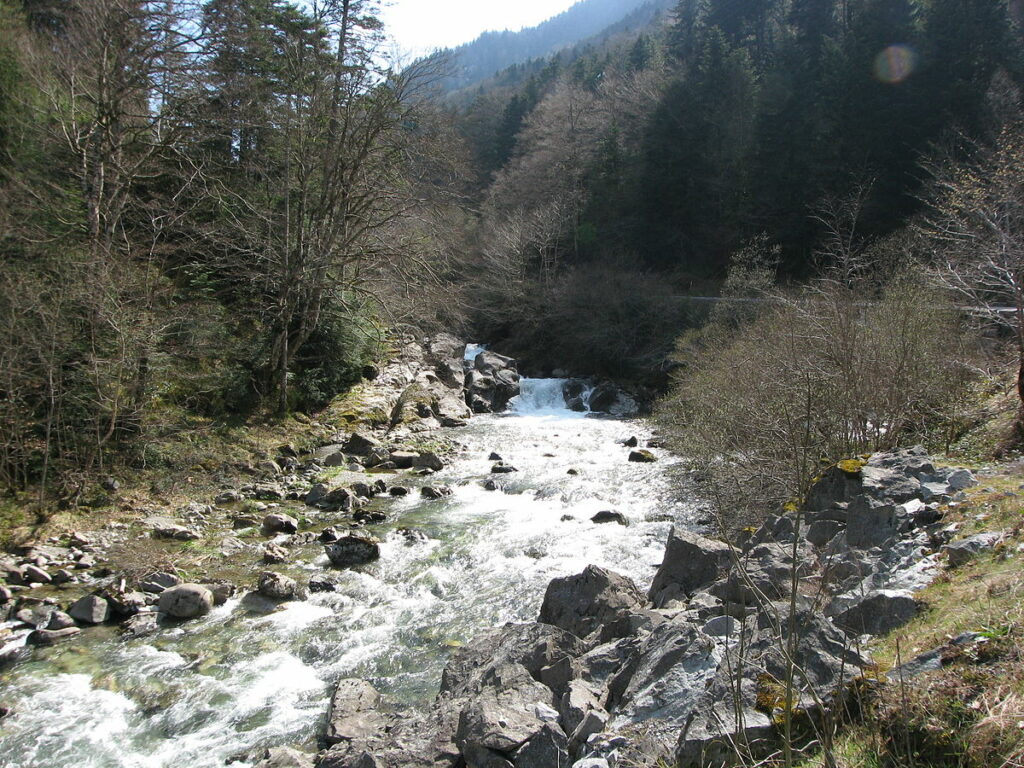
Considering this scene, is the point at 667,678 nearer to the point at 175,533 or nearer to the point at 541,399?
the point at 175,533

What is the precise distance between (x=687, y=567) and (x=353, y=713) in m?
3.97

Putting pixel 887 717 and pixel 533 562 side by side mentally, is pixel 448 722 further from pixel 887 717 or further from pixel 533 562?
pixel 533 562

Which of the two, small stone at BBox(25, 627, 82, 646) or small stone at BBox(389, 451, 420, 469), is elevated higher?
small stone at BBox(25, 627, 82, 646)

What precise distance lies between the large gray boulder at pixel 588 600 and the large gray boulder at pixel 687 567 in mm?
315

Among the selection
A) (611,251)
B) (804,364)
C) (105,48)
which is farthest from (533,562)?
(611,251)

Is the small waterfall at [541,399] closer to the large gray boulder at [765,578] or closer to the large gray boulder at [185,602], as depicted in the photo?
the large gray boulder at [185,602]

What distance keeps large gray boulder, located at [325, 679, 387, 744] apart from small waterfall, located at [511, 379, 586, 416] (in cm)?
1841

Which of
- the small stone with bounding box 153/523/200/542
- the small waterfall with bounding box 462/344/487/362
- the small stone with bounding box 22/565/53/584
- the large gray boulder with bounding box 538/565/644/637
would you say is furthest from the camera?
the small waterfall with bounding box 462/344/487/362

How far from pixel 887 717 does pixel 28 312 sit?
1159 cm

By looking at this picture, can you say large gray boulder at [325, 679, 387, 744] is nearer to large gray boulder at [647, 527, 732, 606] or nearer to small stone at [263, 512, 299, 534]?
large gray boulder at [647, 527, 732, 606]

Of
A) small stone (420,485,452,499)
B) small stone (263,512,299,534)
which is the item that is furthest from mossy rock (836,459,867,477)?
small stone (263,512,299,534)

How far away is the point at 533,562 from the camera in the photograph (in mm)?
9844

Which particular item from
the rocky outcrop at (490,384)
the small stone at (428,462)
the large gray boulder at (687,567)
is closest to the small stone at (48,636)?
the large gray boulder at (687,567)

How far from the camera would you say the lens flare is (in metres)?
30.6
